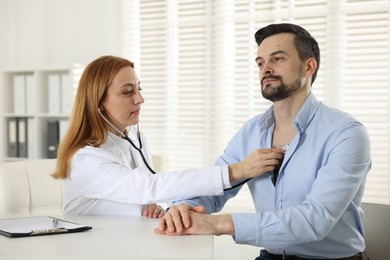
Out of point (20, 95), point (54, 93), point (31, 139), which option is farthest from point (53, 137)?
point (20, 95)

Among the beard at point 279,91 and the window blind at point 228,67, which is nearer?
the beard at point 279,91

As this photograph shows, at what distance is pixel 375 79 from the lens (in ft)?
11.1

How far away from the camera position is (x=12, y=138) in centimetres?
421

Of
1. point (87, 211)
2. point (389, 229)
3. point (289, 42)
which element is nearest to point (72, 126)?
point (87, 211)

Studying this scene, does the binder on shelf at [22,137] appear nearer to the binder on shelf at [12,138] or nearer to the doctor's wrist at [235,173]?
the binder on shelf at [12,138]

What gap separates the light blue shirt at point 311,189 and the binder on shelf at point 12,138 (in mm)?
2697

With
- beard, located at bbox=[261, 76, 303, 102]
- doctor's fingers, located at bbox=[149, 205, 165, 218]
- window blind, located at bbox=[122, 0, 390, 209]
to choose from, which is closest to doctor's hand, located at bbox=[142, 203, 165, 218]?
doctor's fingers, located at bbox=[149, 205, 165, 218]

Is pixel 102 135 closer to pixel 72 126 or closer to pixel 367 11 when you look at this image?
pixel 72 126

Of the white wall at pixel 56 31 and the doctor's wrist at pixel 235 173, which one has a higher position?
the white wall at pixel 56 31

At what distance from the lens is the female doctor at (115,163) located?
1619 mm

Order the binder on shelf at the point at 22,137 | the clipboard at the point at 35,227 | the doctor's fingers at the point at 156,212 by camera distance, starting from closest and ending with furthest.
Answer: the clipboard at the point at 35,227
the doctor's fingers at the point at 156,212
the binder on shelf at the point at 22,137

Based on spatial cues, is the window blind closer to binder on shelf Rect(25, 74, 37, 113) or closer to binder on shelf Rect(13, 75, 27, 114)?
binder on shelf Rect(25, 74, 37, 113)

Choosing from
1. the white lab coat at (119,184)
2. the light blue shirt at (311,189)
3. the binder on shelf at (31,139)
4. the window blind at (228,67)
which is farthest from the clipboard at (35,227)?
the binder on shelf at (31,139)

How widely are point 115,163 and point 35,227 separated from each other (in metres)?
0.35
